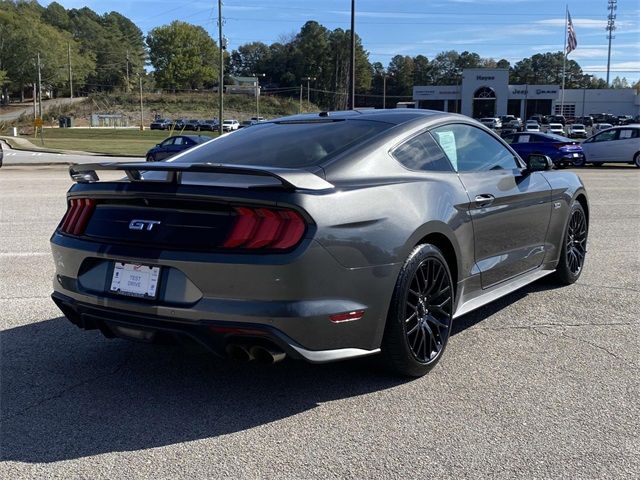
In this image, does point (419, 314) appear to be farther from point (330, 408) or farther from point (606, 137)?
point (606, 137)

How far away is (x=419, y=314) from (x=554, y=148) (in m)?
21.3

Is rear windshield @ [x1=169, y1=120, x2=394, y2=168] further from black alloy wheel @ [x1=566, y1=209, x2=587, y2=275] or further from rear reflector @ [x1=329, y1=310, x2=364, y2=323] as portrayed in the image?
black alloy wheel @ [x1=566, y1=209, x2=587, y2=275]

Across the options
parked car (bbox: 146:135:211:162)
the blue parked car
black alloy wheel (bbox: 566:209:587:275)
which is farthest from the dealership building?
black alloy wheel (bbox: 566:209:587:275)

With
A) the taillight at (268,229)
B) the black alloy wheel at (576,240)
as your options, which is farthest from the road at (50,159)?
the taillight at (268,229)

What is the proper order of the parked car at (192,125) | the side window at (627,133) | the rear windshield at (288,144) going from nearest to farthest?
the rear windshield at (288,144) → the side window at (627,133) → the parked car at (192,125)

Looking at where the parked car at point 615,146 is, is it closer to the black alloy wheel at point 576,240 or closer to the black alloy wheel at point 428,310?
the black alloy wheel at point 576,240

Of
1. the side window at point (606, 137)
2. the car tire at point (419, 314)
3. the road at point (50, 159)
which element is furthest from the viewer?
the road at point (50, 159)

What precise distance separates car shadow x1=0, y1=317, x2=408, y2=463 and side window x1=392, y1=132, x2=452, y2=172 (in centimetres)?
125

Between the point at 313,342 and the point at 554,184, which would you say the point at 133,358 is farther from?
the point at 554,184

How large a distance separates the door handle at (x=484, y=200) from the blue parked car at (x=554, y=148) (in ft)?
64.0

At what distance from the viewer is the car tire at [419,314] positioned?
3.59 m

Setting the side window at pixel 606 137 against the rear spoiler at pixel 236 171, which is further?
the side window at pixel 606 137

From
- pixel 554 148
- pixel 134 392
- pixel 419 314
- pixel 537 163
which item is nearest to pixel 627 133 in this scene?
pixel 554 148

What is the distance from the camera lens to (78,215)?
382 centimetres
